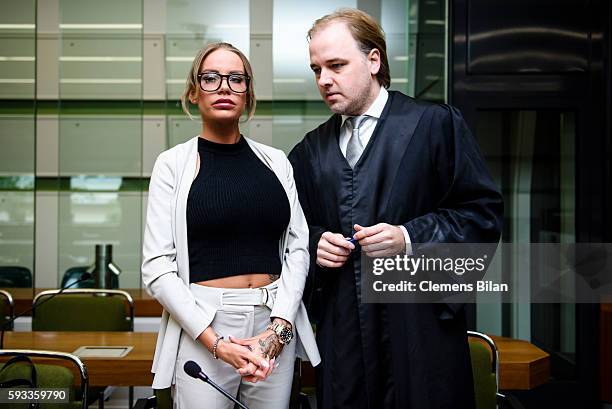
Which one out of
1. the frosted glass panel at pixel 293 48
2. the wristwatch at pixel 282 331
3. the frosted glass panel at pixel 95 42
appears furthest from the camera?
the frosted glass panel at pixel 95 42

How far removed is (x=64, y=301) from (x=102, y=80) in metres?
1.91

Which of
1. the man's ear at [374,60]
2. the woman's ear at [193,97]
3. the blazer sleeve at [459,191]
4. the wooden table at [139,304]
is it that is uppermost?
the man's ear at [374,60]

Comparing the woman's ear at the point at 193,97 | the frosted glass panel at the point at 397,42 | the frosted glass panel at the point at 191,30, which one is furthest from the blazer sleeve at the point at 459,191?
the frosted glass panel at the point at 191,30

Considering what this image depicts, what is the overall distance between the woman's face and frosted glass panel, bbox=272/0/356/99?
2677 millimetres

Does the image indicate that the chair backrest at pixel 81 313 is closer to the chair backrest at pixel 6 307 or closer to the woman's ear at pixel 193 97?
the chair backrest at pixel 6 307

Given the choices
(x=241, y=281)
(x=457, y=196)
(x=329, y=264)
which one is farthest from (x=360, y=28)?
(x=241, y=281)

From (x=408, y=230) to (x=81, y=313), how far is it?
2239 mm

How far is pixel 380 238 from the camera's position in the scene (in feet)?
5.19

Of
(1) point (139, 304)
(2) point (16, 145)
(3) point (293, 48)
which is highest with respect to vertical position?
(3) point (293, 48)

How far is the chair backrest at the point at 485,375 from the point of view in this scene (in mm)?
2279

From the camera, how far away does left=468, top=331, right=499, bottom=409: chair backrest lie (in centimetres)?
228

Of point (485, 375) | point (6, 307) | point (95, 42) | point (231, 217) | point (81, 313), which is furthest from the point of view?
point (95, 42)

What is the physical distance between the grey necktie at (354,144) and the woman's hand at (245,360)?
0.54m

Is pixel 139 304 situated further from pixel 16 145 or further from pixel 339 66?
pixel 339 66
